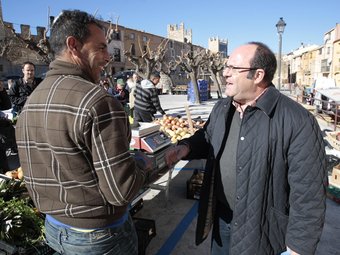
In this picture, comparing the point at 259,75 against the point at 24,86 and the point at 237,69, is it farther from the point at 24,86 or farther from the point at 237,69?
the point at 24,86

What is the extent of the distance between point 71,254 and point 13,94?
5.09 meters

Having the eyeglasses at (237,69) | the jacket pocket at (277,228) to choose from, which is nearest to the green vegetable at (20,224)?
the jacket pocket at (277,228)

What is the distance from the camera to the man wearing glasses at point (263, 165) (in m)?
1.48

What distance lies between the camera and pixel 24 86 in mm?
5324

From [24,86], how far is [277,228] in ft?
17.4

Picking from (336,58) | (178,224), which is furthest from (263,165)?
(336,58)

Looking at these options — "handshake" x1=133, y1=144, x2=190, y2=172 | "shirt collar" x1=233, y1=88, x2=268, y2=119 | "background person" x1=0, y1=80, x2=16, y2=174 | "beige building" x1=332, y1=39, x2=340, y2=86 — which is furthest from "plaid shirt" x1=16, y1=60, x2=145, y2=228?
"beige building" x1=332, y1=39, x2=340, y2=86

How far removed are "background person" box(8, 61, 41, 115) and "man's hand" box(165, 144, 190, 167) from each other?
13.8ft

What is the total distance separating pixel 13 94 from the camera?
5508mm

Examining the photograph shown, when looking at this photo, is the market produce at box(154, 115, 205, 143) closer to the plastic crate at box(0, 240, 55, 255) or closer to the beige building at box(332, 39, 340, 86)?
the plastic crate at box(0, 240, 55, 255)

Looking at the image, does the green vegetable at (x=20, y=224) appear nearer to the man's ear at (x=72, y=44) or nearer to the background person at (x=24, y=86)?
the man's ear at (x=72, y=44)

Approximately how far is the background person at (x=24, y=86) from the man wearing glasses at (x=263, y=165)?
4.34 meters

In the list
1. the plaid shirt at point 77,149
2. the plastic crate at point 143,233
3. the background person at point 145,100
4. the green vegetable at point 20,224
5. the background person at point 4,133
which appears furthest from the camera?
the background person at point 145,100

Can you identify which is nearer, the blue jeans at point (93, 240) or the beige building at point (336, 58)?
the blue jeans at point (93, 240)
